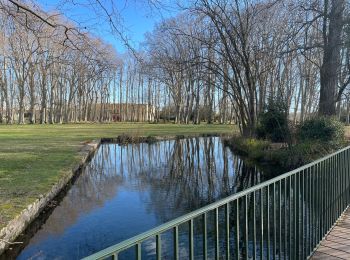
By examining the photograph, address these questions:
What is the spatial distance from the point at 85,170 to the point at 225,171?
5.70 metres

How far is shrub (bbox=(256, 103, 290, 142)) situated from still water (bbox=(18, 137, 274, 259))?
2.43 m

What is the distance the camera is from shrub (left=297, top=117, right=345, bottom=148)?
1733 centimetres

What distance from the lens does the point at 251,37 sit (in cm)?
2645

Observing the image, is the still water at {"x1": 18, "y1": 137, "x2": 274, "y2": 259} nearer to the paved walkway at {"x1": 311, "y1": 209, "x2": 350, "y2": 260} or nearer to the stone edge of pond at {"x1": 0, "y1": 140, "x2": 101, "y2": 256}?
the stone edge of pond at {"x1": 0, "y1": 140, "x2": 101, "y2": 256}

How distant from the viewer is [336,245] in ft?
16.5

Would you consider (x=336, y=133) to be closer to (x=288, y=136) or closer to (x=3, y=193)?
(x=288, y=136)

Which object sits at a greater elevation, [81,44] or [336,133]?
[81,44]

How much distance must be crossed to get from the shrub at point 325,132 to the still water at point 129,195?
302cm

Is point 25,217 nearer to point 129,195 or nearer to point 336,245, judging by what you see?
point 129,195

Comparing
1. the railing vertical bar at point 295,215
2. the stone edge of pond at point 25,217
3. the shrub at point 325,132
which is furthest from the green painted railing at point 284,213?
the shrub at point 325,132

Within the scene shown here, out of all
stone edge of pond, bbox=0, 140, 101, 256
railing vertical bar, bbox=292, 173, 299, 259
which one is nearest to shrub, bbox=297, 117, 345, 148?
stone edge of pond, bbox=0, 140, 101, 256

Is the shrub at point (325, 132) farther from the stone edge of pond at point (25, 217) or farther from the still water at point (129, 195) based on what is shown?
the stone edge of pond at point (25, 217)

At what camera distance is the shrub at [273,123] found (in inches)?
853

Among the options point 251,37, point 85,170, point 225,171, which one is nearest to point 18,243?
point 85,170
